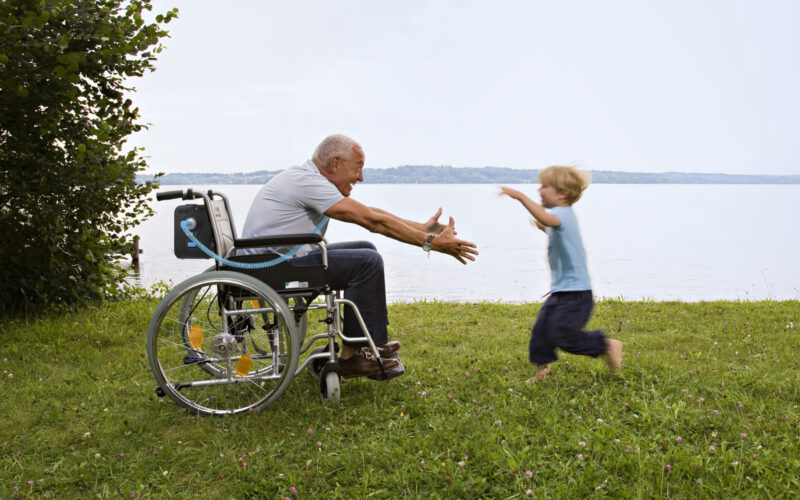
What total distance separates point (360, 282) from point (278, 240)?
54 centimetres

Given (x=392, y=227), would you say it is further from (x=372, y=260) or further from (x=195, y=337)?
(x=195, y=337)

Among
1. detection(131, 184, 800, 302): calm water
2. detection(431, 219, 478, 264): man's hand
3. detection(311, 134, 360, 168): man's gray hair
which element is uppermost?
detection(311, 134, 360, 168): man's gray hair

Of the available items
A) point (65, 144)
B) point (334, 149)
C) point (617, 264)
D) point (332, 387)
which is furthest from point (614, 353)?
point (617, 264)

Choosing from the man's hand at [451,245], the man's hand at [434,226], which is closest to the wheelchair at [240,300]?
the man's hand at [451,245]

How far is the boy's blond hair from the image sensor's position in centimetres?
403

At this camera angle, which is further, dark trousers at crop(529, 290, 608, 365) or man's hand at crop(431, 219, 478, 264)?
dark trousers at crop(529, 290, 608, 365)

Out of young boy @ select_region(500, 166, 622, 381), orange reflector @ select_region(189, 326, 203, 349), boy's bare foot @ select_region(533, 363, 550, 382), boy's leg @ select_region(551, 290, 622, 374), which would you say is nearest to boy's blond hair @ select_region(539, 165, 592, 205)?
young boy @ select_region(500, 166, 622, 381)

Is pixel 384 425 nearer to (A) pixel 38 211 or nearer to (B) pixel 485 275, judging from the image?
(A) pixel 38 211

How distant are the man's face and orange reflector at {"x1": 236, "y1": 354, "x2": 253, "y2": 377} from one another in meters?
1.09

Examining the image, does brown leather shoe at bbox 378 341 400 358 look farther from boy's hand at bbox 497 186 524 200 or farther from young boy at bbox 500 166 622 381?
boy's hand at bbox 497 186 524 200

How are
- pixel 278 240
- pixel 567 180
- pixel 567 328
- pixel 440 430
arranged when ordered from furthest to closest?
pixel 567 180 → pixel 567 328 → pixel 278 240 → pixel 440 430

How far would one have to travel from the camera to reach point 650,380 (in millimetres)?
4145

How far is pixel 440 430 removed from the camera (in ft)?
11.1

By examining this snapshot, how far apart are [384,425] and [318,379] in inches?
33.0
